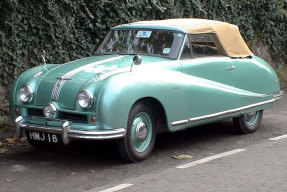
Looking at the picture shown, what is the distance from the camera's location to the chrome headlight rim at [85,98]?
6.62m

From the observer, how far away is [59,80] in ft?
23.1

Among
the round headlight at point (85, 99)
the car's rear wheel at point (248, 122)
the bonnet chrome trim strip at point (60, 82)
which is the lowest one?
the car's rear wheel at point (248, 122)

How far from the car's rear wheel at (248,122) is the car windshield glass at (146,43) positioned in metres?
1.74

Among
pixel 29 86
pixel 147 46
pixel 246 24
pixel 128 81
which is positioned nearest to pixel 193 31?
pixel 147 46

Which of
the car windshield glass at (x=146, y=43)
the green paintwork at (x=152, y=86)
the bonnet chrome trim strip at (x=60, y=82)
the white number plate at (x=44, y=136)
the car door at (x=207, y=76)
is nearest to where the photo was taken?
the green paintwork at (x=152, y=86)

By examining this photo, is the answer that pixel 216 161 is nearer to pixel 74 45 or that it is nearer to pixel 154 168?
pixel 154 168

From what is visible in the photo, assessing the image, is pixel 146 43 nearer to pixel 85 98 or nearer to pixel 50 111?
pixel 85 98

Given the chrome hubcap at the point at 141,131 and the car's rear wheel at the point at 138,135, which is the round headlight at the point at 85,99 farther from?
the chrome hubcap at the point at 141,131

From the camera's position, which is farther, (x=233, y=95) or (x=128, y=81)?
(x=233, y=95)

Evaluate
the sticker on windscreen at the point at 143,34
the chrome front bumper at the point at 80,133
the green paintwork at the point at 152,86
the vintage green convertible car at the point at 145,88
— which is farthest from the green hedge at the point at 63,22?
the chrome front bumper at the point at 80,133

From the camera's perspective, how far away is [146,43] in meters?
8.12

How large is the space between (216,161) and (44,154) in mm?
2320

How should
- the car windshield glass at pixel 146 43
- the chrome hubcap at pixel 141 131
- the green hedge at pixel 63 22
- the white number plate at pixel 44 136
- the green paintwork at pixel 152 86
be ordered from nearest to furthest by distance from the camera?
1. the green paintwork at pixel 152 86
2. the white number plate at pixel 44 136
3. the chrome hubcap at pixel 141 131
4. the car windshield glass at pixel 146 43
5. the green hedge at pixel 63 22

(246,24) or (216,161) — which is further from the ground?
(246,24)
